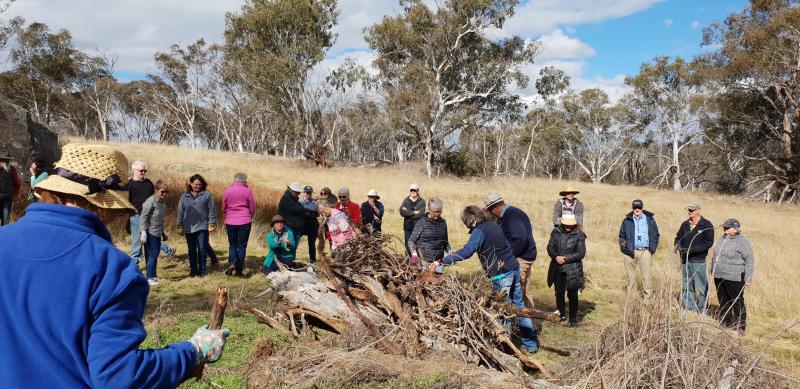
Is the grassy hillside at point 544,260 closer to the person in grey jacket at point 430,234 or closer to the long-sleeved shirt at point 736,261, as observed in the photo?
the long-sleeved shirt at point 736,261

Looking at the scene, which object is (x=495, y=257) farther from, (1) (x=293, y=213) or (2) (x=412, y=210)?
(1) (x=293, y=213)

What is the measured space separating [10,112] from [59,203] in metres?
13.7

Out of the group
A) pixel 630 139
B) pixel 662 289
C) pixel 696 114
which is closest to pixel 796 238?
pixel 662 289

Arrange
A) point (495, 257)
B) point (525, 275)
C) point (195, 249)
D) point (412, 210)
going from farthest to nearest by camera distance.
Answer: point (412, 210) → point (195, 249) → point (525, 275) → point (495, 257)

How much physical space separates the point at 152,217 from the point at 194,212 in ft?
1.90

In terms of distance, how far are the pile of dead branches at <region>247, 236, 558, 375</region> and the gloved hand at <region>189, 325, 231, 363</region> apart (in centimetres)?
274

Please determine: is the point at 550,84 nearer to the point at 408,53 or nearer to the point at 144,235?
the point at 408,53

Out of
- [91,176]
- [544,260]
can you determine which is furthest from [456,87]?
[91,176]

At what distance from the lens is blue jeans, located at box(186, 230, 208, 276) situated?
7.57 m

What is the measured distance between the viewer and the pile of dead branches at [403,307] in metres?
4.62

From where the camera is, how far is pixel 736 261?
22.1 ft

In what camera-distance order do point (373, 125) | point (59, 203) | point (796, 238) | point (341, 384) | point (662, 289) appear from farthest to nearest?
point (373, 125) → point (796, 238) → point (341, 384) → point (662, 289) → point (59, 203)

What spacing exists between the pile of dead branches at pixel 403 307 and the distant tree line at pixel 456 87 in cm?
2733

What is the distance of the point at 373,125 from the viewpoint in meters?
51.5
